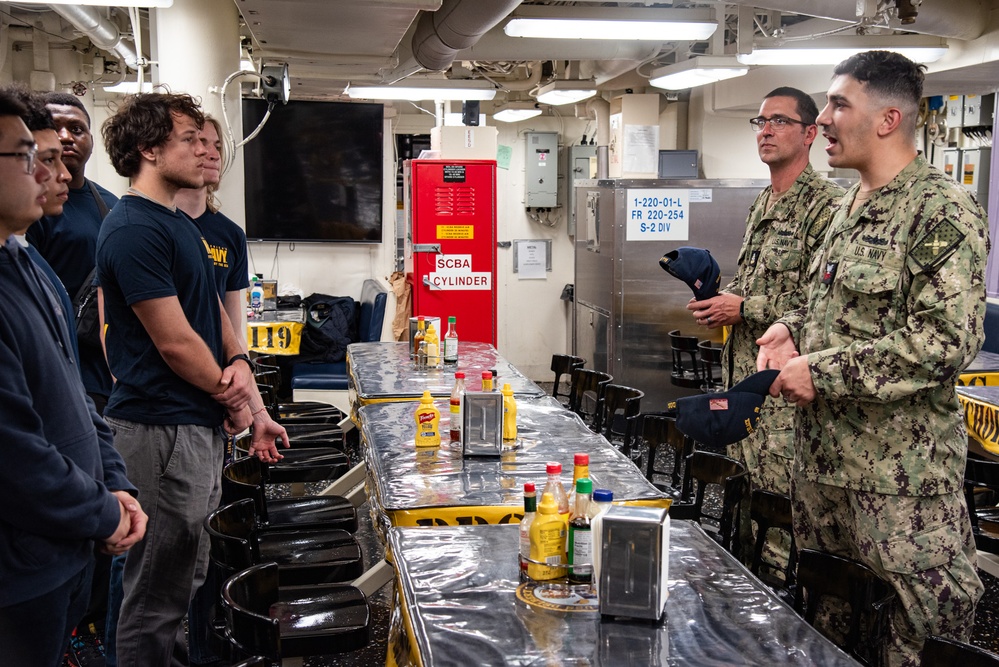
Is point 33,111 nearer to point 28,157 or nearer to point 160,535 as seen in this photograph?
point 28,157

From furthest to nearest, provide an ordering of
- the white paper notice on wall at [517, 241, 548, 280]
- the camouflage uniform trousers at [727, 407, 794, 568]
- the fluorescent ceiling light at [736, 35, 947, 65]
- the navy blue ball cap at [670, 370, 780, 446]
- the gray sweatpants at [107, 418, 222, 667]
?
the white paper notice on wall at [517, 241, 548, 280], the fluorescent ceiling light at [736, 35, 947, 65], the camouflage uniform trousers at [727, 407, 794, 568], the gray sweatpants at [107, 418, 222, 667], the navy blue ball cap at [670, 370, 780, 446]

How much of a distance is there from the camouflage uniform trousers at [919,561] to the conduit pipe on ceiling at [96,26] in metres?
4.41

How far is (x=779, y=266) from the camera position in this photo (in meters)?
3.63

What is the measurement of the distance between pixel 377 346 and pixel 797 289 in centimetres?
304

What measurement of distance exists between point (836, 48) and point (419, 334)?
3191 millimetres

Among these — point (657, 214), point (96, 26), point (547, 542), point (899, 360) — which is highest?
point (96, 26)

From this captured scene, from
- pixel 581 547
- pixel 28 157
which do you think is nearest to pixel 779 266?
pixel 581 547

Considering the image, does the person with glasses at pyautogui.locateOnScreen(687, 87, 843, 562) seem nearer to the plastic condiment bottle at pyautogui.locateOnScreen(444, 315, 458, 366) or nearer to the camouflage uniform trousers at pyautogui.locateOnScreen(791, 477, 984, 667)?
Answer: the camouflage uniform trousers at pyautogui.locateOnScreen(791, 477, 984, 667)

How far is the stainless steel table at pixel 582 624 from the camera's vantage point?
1.76 metres

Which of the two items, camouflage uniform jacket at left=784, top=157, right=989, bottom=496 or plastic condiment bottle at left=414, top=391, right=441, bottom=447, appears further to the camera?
plastic condiment bottle at left=414, top=391, right=441, bottom=447

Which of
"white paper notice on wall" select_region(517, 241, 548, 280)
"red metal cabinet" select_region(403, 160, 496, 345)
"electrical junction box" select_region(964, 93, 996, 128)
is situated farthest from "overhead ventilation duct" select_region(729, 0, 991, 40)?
"white paper notice on wall" select_region(517, 241, 548, 280)

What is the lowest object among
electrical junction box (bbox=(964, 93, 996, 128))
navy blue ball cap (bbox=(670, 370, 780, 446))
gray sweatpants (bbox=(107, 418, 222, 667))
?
gray sweatpants (bbox=(107, 418, 222, 667))

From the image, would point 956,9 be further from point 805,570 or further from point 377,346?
point 805,570

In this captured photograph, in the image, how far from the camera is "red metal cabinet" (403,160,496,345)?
7.54 metres
